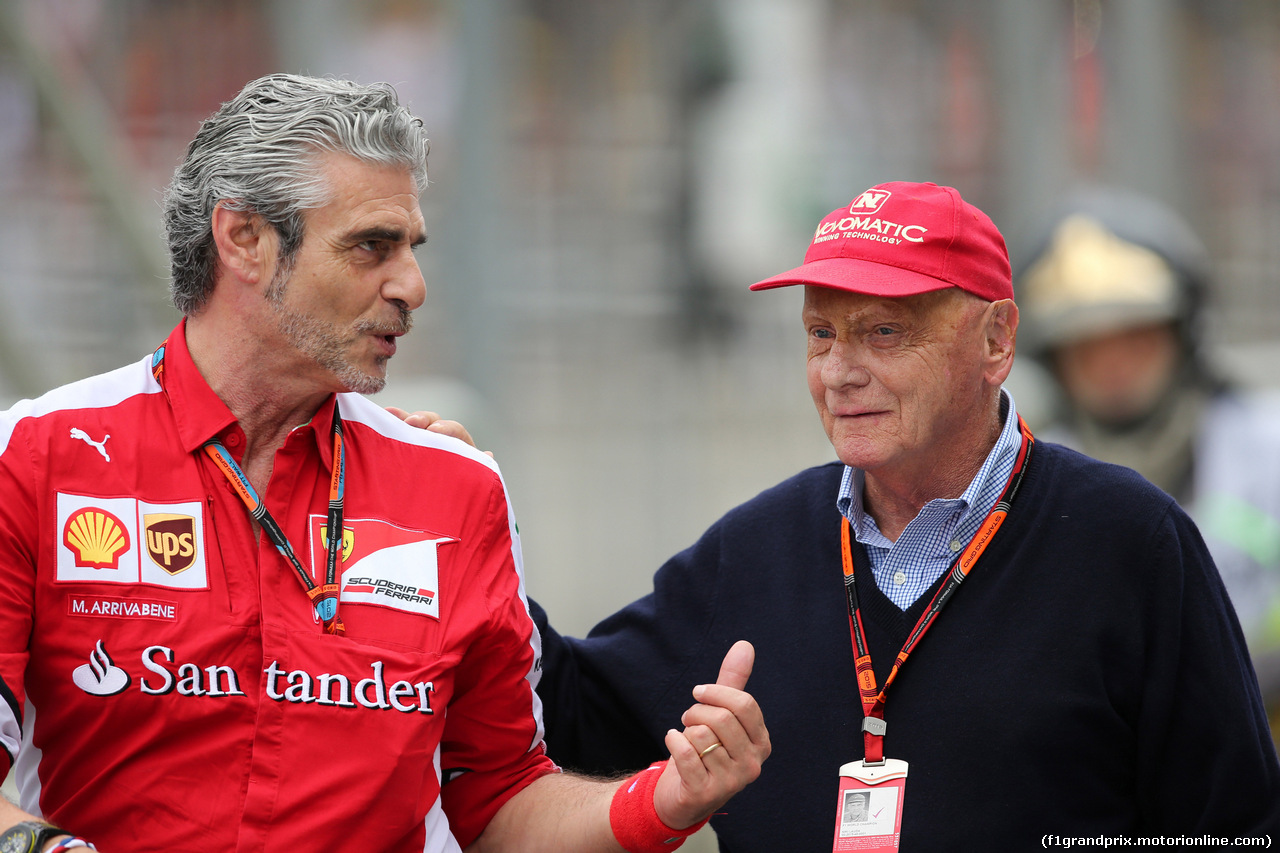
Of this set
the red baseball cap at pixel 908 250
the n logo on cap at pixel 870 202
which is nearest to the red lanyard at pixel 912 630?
the red baseball cap at pixel 908 250

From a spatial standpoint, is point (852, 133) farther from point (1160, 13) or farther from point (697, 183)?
point (1160, 13)

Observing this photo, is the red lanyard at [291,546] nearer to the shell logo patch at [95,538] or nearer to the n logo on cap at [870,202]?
the shell logo patch at [95,538]

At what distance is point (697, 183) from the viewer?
28.1ft

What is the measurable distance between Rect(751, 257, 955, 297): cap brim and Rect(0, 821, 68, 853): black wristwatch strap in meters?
1.48

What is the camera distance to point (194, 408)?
2633 mm

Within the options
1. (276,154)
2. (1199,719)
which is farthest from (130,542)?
(1199,719)

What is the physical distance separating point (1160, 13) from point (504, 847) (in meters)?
6.95

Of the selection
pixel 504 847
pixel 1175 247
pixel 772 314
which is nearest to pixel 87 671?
pixel 504 847

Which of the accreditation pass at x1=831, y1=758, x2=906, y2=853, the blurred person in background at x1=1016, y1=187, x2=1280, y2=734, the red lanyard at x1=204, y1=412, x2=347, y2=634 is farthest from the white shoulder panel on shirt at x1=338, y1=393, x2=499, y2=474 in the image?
the blurred person in background at x1=1016, y1=187, x2=1280, y2=734

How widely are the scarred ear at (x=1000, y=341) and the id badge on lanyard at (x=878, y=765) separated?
203mm

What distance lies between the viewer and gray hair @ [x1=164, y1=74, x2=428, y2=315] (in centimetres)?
267

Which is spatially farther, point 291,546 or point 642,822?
point 642,822

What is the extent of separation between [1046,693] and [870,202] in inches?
37.1

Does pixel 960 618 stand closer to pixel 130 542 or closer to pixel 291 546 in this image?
pixel 291 546
